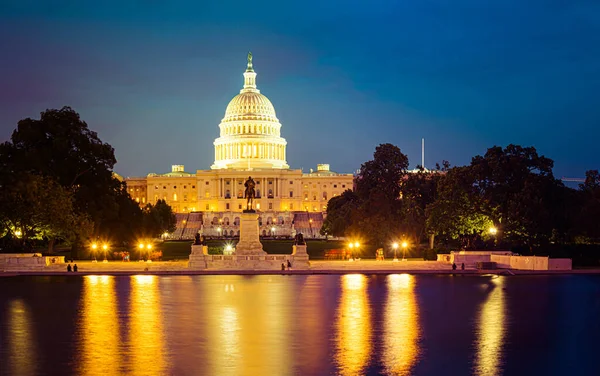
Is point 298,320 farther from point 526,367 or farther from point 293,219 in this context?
point 293,219

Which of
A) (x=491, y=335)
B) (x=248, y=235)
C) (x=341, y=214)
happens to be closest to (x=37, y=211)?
(x=248, y=235)

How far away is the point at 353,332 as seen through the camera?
27.5m

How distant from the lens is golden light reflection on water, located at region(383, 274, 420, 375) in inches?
886

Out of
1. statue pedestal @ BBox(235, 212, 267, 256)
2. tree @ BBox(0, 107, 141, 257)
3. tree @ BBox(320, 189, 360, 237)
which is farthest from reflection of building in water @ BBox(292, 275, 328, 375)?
tree @ BBox(320, 189, 360, 237)

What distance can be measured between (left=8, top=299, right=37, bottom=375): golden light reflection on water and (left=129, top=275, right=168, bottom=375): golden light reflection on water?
270 centimetres

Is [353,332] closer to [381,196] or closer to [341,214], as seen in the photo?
[381,196]

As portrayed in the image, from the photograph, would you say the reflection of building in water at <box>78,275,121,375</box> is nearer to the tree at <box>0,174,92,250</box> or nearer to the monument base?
the monument base

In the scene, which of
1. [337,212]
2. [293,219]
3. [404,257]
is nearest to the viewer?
[404,257]

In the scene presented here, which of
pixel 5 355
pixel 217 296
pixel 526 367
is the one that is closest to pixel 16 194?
pixel 217 296

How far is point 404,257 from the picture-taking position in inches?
2881

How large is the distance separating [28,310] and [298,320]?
36.2ft

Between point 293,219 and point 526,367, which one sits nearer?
point 526,367

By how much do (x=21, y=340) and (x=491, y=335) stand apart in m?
14.4

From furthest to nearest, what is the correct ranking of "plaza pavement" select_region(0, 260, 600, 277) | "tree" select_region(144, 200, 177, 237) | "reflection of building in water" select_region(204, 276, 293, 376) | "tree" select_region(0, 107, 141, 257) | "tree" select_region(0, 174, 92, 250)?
1. "tree" select_region(144, 200, 177, 237)
2. "tree" select_region(0, 107, 141, 257)
3. "tree" select_region(0, 174, 92, 250)
4. "plaza pavement" select_region(0, 260, 600, 277)
5. "reflection of building in water" select_region(204, 276, 293, 376)
